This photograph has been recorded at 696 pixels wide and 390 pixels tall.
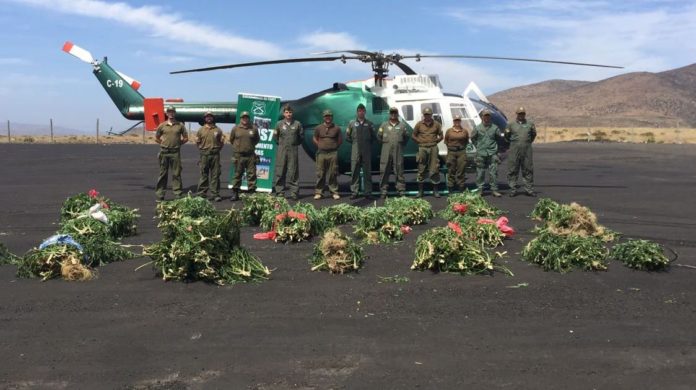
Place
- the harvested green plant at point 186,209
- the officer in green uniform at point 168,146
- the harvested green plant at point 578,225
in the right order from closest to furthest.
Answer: the harvested green plant at point 578,225 < the harvested green plant at point 186,209 < the officer in green uniform at point 168,146

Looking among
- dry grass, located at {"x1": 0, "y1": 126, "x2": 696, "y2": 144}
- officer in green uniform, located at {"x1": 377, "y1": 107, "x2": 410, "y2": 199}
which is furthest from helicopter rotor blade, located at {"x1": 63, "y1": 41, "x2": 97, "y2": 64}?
dry grass, located at {"x1": 0, "y1": 126, "x2": 696, "y2": 144}

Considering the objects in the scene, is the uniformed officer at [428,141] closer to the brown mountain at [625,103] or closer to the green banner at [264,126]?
the green banner at [264,126]

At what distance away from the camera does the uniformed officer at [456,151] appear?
13648 mm

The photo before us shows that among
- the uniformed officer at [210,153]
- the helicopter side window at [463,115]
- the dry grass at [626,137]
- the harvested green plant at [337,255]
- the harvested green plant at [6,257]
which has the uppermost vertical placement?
the dry grass at [626,137]

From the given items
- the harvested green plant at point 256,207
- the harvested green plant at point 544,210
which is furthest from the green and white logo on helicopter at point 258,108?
the harvested green plant at point 544,210

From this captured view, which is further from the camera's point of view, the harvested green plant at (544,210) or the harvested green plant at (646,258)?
the harvested green plant at (544,210)

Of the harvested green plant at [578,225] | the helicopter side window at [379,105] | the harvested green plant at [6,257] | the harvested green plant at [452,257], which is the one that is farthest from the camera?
the helicopter side window at [379,105]

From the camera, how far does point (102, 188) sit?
1638 centimetres

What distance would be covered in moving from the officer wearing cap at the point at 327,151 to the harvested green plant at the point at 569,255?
6702mm

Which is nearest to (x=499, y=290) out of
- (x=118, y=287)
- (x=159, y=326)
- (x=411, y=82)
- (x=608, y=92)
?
(x=159, y=326)

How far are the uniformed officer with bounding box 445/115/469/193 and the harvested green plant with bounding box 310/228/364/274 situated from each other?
6676 millimetres

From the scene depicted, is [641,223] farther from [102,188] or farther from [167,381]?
[102,188]

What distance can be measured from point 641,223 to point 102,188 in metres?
13.3

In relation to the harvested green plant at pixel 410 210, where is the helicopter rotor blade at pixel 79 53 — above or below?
above
